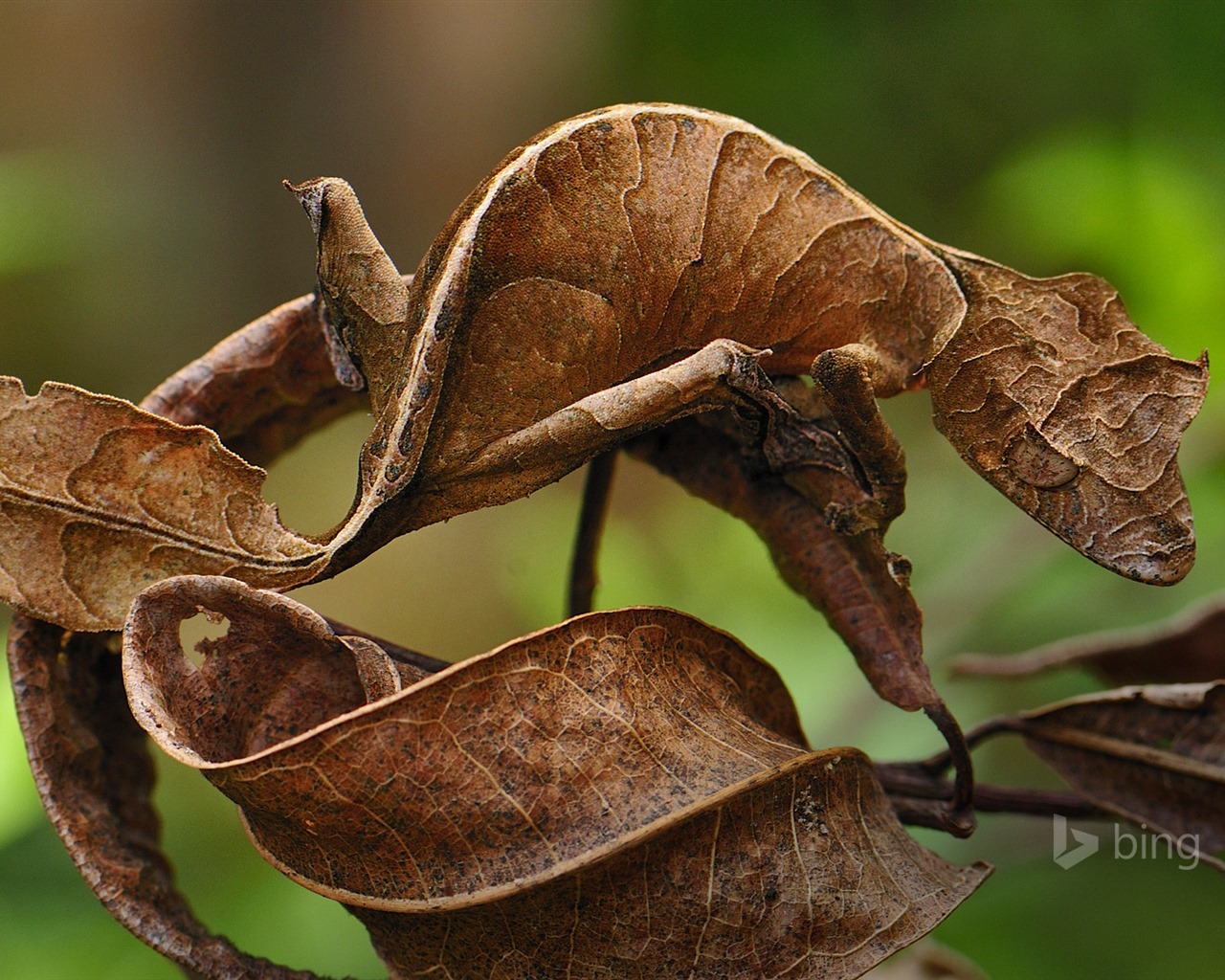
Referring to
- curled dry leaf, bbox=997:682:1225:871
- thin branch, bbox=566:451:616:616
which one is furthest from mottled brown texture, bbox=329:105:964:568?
curled dry leaf, bbox=997:682:1225:871

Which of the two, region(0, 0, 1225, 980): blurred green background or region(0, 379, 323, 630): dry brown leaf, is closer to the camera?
region(0, 379, 323, 630): dry brown leaf

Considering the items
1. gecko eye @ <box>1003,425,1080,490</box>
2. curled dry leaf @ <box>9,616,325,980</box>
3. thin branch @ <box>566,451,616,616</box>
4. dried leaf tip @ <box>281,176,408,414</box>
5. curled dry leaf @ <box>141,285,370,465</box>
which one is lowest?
curled dry leaf @ <box>9,616,325,980</box>

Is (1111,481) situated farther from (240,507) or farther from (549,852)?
(240,507)

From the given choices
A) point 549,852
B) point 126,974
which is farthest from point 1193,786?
point 126,974

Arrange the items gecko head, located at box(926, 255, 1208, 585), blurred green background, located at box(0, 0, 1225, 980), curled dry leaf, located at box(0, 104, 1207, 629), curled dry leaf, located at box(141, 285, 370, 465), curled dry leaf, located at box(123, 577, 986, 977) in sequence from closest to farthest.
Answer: curled dry leaf, located at box(123, 577, 986, 977) → curled dry leaf, located at box(0, 104, 1207, 629) → gecko head, located at box(926, 255, 1208, 585) → curled dry leaf, located at box(141, 285, 370, 465) → blurred green background, located at box(0, 0, 1225, 980)

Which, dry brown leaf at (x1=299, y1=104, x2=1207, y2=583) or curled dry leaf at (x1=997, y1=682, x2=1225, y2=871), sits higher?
dry brown leaf at (x1=299, y1=104, x2=1207, y2=583)

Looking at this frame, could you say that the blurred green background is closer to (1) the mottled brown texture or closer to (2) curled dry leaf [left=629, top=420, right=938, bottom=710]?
(2) curled dry leaf [left=629, top=420, right=938, bottom=710]

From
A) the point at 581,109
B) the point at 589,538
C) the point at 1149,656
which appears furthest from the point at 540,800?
the point at 581,109
